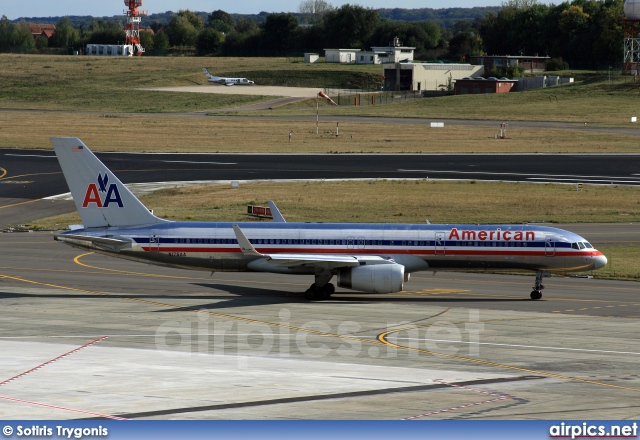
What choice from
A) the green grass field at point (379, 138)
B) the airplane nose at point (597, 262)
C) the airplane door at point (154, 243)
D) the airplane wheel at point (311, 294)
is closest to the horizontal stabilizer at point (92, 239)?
the airplane door at point (154, 243)

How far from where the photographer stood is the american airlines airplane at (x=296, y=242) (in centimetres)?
4934

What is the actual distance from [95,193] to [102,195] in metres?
0.43

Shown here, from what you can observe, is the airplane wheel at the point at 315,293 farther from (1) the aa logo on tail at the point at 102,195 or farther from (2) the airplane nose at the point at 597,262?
(2) the airplane nose at the point at 597,262

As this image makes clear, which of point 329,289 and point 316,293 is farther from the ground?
point 329,289

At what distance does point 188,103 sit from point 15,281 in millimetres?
139200

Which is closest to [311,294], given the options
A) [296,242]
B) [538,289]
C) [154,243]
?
[296,242]

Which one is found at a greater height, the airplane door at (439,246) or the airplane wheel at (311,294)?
the airplane door at (439,246)

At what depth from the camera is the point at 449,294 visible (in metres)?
51.0

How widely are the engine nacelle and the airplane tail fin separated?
11.5 meters

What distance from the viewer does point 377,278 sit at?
47594mm

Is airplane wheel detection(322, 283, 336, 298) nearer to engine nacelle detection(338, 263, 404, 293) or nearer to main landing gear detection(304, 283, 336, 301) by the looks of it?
main landing gear detection(304, 283, 336, 301)

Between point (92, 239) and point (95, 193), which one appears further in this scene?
point (95, 193)

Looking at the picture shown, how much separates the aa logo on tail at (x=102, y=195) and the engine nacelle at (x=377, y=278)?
532 inches

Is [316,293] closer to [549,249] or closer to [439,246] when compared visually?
[439,246]
